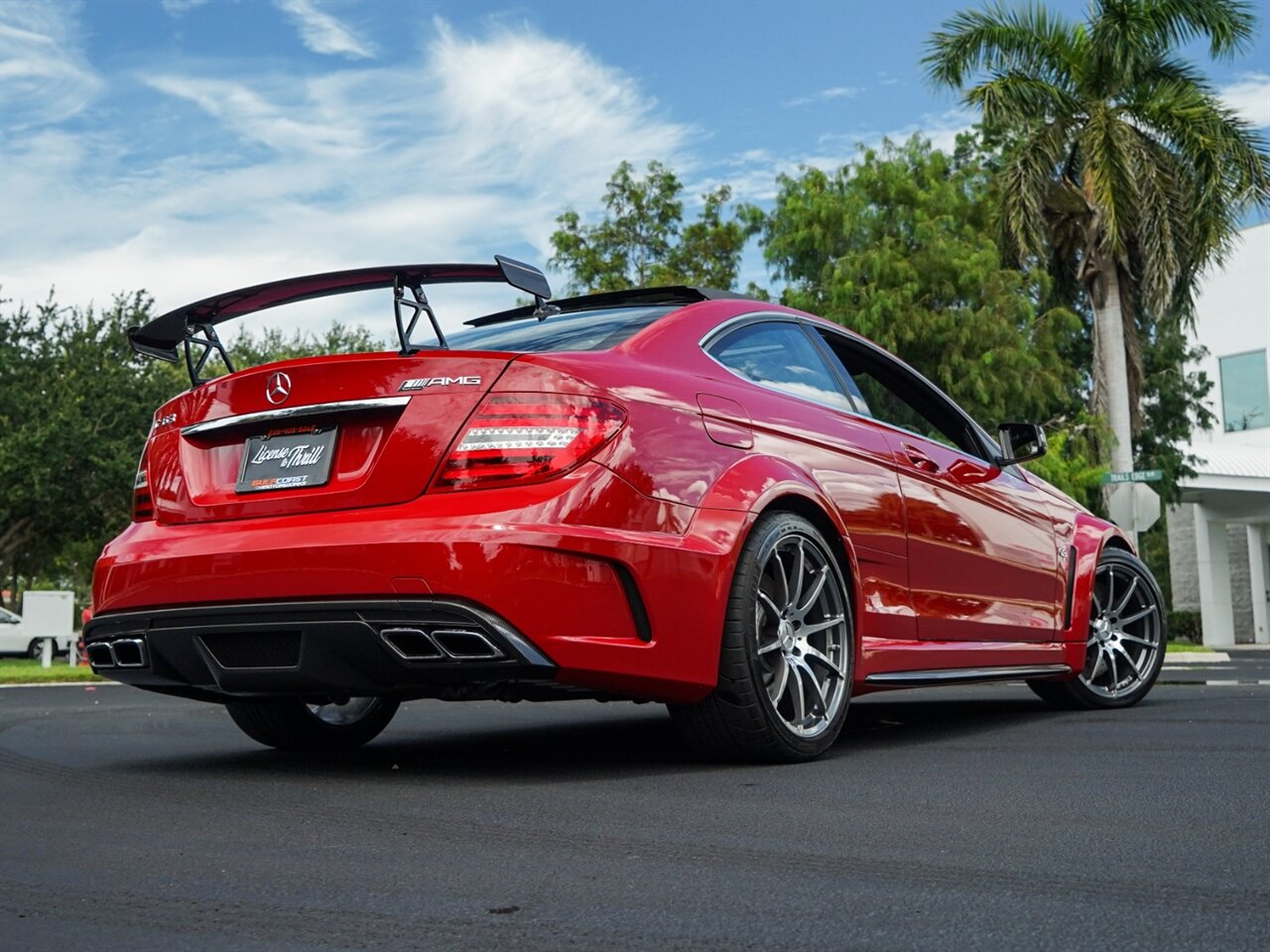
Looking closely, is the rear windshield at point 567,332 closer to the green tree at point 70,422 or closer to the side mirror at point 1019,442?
the side mirror at point 1019,442

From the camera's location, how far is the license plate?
15.0ft

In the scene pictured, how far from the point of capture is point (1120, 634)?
7.44 meters

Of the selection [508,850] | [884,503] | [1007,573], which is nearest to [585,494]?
[508,850]

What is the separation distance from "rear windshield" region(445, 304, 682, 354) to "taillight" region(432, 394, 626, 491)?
309 mm

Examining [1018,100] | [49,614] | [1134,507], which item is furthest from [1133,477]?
[49,614]

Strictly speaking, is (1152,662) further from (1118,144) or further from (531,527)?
(1118,144)

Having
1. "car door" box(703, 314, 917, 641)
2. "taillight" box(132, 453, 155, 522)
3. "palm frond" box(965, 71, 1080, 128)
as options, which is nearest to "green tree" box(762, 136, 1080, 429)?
"palm frond" box(965, 71, 1080, 128)

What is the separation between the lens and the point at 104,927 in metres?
2.79

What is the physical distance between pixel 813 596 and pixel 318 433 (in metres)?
1.68

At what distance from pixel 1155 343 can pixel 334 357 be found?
3443 cm

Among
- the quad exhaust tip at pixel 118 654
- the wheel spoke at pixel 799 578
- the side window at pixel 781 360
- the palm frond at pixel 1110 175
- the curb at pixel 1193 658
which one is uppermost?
the palm frond at pixel 1110 175

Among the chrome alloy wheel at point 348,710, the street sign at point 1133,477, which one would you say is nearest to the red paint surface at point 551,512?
the chrome alloy wheel at point 348,710

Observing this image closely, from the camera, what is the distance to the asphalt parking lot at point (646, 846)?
8.79 ft

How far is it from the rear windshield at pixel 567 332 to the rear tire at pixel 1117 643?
10.2 feet
